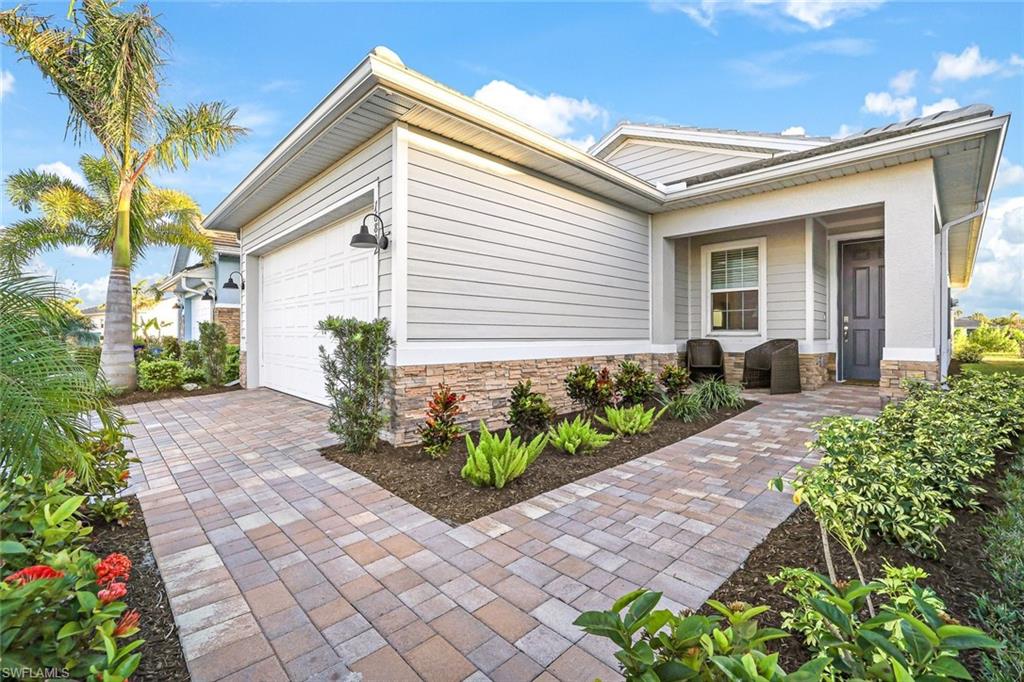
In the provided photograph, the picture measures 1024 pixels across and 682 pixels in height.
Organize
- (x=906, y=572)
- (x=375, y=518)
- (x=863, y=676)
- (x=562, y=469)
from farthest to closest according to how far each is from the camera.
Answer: (x=562, y=469) < (x=375, y=518) < (x=906, y=572) < (x=863, y=676)

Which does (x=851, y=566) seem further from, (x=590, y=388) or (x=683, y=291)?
(x=683, y=291)

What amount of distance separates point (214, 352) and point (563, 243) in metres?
7.34

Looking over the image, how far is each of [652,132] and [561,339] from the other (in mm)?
6043

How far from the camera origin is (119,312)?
7953 millimetres

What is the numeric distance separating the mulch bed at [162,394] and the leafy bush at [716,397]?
8.10 m

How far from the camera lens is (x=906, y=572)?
144cm

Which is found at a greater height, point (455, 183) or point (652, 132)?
point (652, 132)

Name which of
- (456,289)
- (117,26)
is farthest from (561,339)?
(117,26)

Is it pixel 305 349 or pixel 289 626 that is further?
pixel 305 349

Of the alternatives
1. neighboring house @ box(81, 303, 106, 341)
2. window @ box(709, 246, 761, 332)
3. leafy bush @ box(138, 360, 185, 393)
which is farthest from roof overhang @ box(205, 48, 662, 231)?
leafy bush @ box(138, 360, 185, 393)

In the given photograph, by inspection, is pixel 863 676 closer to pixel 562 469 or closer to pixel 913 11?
pixel 562 469

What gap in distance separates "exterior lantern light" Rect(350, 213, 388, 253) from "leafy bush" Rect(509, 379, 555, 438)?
207 centimetres

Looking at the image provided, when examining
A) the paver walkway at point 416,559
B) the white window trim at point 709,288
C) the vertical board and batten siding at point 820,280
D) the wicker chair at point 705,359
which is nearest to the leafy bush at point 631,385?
the paver walkway at point 416,559

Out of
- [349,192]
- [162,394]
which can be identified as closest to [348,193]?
[349,192]
